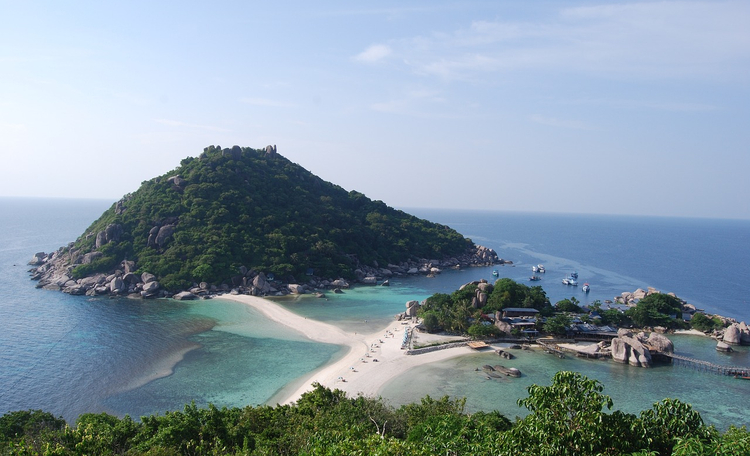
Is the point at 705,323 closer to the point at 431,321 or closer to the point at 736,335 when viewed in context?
the point at 736,335

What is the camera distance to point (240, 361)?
35.3 metres

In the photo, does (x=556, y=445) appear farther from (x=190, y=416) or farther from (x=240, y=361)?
(x=240, y=361)

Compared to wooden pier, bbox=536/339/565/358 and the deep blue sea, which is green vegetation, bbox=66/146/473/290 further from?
wooden pier, bbox=536/339/565/358

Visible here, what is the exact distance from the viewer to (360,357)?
3656 cm

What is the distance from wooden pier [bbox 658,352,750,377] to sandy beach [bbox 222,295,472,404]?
61.9 feet

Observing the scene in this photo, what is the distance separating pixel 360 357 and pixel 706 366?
101 ft

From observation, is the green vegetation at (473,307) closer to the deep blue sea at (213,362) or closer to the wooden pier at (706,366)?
the deep blue sea at (213,362)

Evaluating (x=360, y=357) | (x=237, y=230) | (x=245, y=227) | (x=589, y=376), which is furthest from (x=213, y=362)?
(x=245, y=227)

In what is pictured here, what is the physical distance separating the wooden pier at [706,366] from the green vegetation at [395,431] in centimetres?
2671

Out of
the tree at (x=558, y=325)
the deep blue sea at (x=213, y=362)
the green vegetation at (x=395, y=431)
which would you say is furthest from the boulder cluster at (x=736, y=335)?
the green vegetation at (x=395, y=431)

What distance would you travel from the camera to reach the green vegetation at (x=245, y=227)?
61844 millimetres

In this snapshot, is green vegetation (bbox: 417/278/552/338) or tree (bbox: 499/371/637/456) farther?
green vegetation (bbox: 417/278/552/338)

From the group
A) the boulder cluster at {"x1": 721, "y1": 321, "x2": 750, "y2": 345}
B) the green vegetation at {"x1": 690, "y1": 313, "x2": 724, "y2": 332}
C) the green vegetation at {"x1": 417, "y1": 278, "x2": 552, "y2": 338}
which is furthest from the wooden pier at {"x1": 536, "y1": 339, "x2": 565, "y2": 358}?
the green vegetation at {"x1": 690, "y1": 313, "x2": 724, "y2": 332}

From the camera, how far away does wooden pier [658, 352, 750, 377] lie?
116 feet
